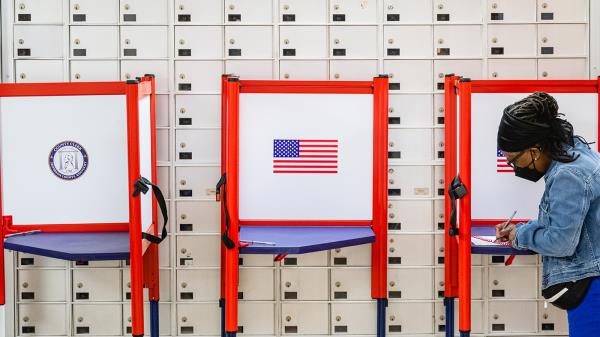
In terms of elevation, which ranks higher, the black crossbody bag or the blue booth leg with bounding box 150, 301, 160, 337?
the black crossbody bag

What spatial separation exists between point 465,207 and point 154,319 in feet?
6.63

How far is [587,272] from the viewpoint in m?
3.08

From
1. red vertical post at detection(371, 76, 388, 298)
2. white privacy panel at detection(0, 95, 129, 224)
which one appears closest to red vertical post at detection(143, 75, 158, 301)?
white privacy panel at detection(0, 95, 129, 224)

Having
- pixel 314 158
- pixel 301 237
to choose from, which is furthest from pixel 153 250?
pixel 314 158

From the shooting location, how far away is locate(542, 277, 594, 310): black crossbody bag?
121 inches

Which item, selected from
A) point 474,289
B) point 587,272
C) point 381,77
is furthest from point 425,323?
point 587,272

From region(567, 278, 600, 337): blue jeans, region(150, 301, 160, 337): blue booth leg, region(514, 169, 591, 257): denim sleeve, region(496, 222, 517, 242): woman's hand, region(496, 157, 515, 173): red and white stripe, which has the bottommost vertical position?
region(150, 301, 160, 337): blue booth leg

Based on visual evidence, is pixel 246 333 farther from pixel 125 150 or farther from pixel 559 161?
pixel 559 161

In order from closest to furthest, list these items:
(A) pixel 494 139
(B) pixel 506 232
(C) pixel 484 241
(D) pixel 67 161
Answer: (B) pixel 506 232
(C) pixel 484 241
(D) pixel 67 161
(A) pixel 494 139

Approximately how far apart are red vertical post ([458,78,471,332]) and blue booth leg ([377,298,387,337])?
593 mm

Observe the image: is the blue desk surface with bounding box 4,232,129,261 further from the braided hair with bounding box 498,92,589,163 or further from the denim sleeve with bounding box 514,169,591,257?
the denim sleeve with bounding box 514,169,591,257

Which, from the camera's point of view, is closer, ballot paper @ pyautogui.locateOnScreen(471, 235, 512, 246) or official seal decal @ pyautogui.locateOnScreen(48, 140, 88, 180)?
ballot paper @ pyautogui.locateOnScreen(471, 235, 512, 246)

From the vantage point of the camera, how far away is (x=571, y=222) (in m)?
2.98

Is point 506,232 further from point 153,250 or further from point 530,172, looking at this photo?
point 153,250
